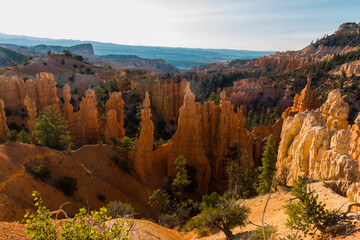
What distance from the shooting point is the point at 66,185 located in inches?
832

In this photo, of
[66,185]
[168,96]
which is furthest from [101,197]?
[168,96]

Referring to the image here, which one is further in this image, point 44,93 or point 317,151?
point 44,93

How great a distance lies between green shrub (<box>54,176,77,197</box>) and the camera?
20.9m

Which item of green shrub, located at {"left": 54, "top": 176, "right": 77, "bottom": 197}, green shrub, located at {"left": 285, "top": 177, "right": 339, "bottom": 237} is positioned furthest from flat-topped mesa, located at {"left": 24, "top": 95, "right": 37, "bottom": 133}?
green shrub, located at {"left": 285, "top": 177, "right": 339, "bottom": 237}

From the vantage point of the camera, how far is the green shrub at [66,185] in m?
20.9

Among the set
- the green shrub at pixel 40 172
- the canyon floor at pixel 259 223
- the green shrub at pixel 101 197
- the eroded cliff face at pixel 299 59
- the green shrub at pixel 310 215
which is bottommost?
the green shrub at pixel 101 197

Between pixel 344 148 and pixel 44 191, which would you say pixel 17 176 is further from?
pixel 344 148

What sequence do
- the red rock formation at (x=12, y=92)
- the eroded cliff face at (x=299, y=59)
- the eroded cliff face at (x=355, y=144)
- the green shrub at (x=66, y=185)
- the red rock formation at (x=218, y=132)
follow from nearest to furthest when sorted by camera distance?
the eroded cliff face at (x=355, y=144) < the green shrub at (x=66, y=185) < the red rock formation at (x=218, y=132) < the red rock formation at (x=12, y=92) < the eroded cliff face at (x=299, y=59)

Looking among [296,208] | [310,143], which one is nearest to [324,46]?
[310,143]

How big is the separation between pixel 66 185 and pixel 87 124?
507 inches

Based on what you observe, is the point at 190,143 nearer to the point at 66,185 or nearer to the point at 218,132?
the point at 218,132

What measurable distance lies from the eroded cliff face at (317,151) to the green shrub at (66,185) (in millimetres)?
18120

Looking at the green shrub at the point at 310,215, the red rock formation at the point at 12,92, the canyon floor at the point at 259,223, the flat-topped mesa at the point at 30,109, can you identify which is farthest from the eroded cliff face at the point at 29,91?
the green shrub at the point at 310,215

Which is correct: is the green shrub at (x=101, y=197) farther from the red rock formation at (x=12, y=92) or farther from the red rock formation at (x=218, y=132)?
the red rock formation at (x=12, y=92)
